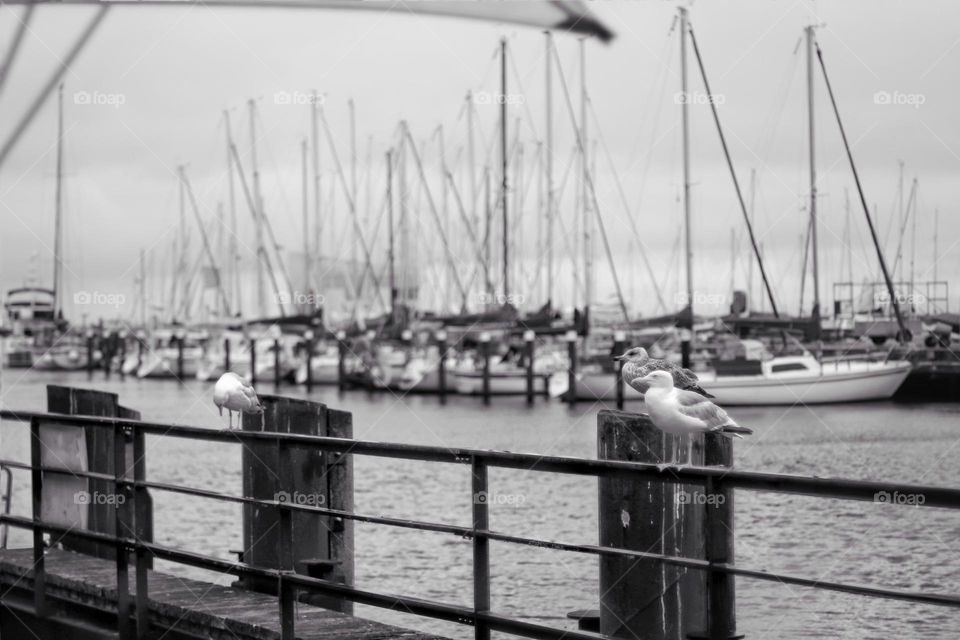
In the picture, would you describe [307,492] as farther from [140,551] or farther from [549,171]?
[549,171]

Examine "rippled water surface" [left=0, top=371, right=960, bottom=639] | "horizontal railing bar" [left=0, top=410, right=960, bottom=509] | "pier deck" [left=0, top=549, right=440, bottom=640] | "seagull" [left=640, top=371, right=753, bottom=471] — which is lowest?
"rippled water surface" [left=0, top=371, right=960, bottom=639]

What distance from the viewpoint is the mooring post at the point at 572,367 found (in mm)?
58500

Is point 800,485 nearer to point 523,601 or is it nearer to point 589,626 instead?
point 589,626

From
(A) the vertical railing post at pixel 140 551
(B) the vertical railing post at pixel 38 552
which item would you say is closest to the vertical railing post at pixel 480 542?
(A) the vertical railing post at pixel 140 551

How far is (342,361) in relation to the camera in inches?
3196

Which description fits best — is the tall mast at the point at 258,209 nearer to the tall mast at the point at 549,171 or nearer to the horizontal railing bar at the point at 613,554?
the tall mast at the point at 549,171

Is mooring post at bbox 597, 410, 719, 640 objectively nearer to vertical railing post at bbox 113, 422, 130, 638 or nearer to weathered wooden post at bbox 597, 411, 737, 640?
weathered wooden post at bbox 597, 411, 737, 640

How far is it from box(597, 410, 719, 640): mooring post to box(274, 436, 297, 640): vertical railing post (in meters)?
1.52

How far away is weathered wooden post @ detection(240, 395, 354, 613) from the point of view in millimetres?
8078

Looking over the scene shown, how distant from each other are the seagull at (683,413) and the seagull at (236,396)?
3323mm

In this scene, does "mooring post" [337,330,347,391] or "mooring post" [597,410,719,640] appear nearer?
"mooring post" [597,410,719,640]

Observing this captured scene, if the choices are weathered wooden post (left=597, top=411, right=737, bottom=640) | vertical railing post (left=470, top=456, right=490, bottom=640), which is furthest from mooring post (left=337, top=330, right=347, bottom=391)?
vertical railing post (left=470, top=456, right=490, bottom=640)

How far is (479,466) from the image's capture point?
572 centimetres

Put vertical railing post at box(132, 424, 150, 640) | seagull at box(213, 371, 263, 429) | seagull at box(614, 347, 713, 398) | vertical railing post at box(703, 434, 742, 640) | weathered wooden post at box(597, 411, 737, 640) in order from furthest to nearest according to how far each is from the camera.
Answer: seagull at box(213, 371, 263, 429)
vertical railing post at box(132, 424, 150, 640)
seagull at box(614, 347, 713, 398)
weathered wooden post at box(597, 411, 737, 640)
vertical railing post at box(703, 434, 742, 640)
